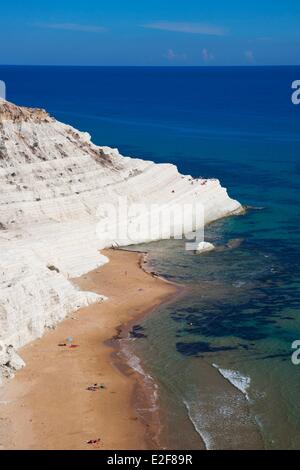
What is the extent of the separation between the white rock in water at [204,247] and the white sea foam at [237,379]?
2201 cm

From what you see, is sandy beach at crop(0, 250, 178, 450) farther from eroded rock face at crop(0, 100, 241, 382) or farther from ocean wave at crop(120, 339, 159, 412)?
eroded rock face at crop(0, 100, 241, 382)

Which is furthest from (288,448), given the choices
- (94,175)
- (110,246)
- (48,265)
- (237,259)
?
(94,175)

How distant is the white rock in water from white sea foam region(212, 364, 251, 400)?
22.0 meters

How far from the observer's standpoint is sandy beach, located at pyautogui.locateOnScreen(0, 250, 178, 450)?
1299 inches

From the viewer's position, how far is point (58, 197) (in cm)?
6338

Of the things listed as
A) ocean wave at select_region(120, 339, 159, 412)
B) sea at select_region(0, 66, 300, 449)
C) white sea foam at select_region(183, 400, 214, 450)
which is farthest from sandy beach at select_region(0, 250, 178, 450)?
white sea foam at select_region(183, 400, 214, 450)

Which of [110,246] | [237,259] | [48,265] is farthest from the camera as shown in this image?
[110,246]

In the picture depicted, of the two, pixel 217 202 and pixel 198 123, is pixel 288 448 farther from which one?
pixel 198 123

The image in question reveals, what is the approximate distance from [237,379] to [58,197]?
29.7 meters

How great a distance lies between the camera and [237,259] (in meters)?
59.4

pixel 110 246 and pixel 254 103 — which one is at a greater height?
pixel 254 103
